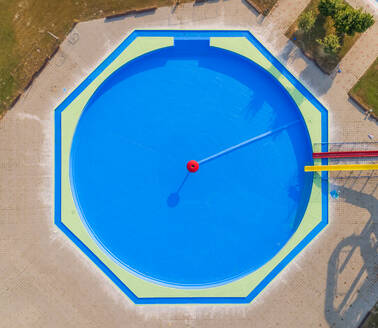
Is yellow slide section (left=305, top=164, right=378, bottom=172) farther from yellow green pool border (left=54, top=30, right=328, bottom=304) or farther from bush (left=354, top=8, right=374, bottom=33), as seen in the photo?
bush (left=354, top=8, right=374, bottom=33)

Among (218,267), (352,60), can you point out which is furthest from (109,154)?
(352,60)

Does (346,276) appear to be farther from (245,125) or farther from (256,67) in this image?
(256,67)

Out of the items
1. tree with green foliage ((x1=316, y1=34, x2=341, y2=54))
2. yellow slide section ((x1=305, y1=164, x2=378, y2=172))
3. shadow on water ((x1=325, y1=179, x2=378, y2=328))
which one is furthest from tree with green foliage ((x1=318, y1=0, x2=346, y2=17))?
shadow on water ((x1=325, y1=179, x2=378, y2=328))

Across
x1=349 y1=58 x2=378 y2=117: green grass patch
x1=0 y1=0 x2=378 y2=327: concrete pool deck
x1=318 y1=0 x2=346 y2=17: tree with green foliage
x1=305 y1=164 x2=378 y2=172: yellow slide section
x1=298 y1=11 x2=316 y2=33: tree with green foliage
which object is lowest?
x1=0 y1=0 x2=378 y2=327: concrete pool deck

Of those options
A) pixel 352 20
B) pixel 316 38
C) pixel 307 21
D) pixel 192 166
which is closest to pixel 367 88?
pixel 352 20

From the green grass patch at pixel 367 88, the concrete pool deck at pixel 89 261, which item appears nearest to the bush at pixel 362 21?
the concrete pool deck at pixel 89 261

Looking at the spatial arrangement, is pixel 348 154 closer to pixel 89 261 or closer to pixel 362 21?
pixel 362 21

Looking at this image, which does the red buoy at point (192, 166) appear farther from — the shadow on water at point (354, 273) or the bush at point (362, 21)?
the bush at point (362, 21)
